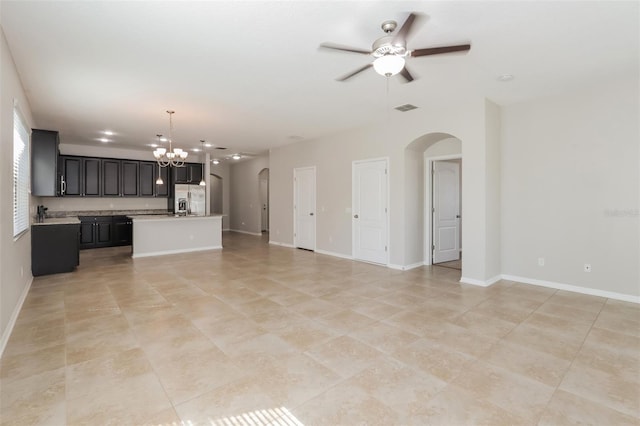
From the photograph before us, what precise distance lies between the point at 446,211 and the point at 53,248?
724 cm

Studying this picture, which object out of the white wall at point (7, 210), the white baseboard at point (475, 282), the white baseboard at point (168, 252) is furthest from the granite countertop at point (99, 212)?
the white baseboard at point (475, 282)

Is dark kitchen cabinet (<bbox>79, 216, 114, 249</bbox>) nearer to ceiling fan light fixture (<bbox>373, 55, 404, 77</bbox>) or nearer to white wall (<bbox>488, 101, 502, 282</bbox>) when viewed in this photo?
ceiling fan light fixture (<bbox>373, 55, 404, 77</bbox>)

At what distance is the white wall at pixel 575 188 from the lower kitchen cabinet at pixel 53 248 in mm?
7318

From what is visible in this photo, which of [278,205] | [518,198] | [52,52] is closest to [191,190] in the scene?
[278,205]

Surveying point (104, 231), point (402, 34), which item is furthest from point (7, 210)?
point (104, 231)

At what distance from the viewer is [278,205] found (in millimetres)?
8945

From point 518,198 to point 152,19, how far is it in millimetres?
5237

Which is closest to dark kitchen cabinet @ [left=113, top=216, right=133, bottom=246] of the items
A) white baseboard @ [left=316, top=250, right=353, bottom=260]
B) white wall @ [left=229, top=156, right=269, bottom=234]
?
white wall @ [left=229, top=156, right=269, bottom=234]

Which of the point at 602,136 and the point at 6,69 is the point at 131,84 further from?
the point at 602,136

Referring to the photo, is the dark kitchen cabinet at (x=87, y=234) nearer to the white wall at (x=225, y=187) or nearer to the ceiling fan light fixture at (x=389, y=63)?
the white wall at (x=225, y=187)

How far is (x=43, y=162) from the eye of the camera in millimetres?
5250

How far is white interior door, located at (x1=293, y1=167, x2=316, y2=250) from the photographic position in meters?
7.81

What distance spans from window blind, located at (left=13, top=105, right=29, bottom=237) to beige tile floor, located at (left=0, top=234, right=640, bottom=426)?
39.6 inches

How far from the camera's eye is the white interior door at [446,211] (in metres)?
6.26
